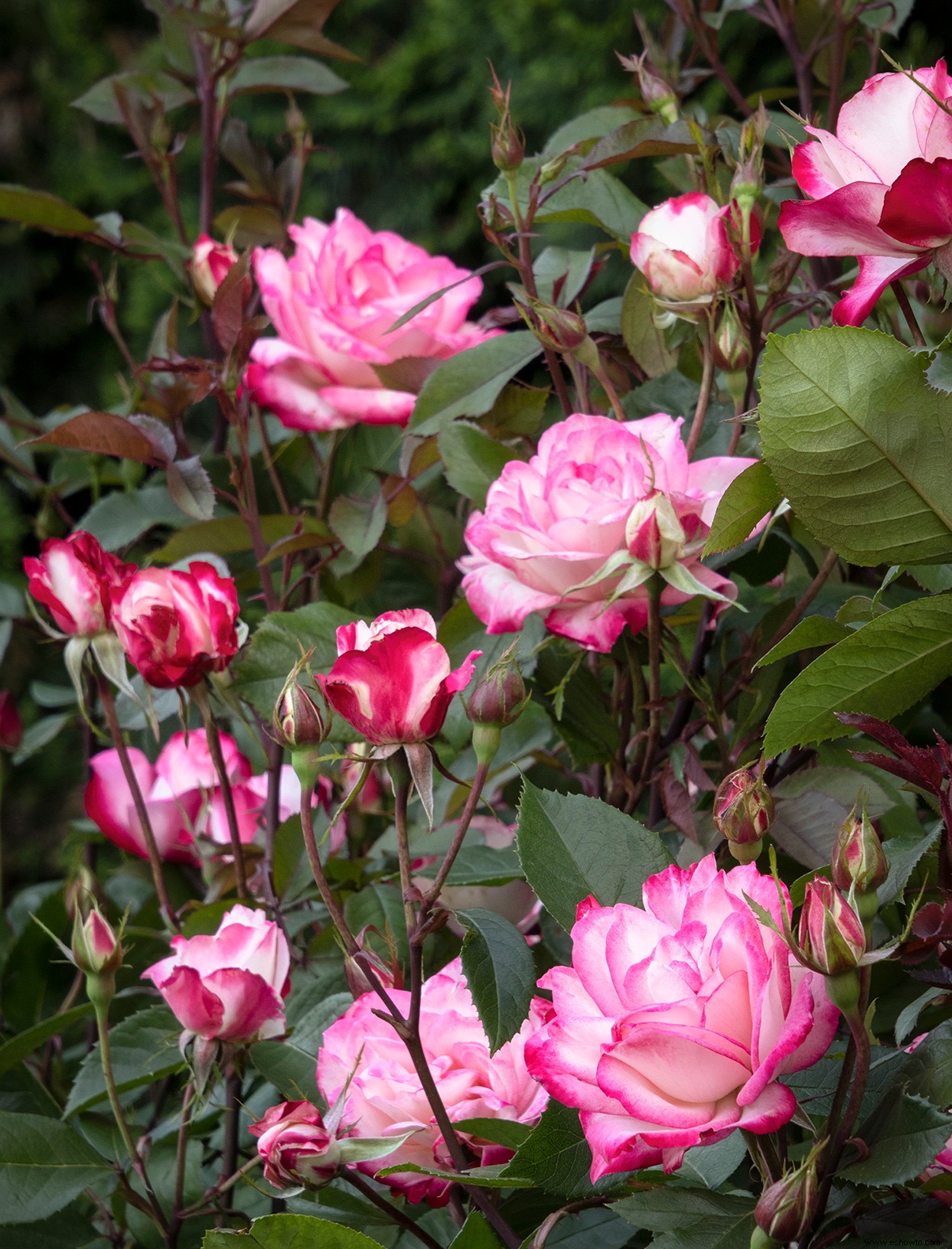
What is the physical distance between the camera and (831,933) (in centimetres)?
27

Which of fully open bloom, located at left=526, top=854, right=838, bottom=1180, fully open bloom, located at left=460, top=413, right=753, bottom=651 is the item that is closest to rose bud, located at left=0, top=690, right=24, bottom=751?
fully open bloom, located at left=460, top=413, right=753, bottom=651

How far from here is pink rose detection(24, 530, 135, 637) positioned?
0.52m

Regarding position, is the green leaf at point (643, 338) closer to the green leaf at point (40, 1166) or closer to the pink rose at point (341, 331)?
the pink rose at point (341, 331)

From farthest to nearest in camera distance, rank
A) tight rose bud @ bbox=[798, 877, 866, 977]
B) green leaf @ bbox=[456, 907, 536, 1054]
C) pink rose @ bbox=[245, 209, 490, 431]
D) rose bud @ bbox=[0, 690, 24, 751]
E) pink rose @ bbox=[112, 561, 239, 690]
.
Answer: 1. rose bud @ bbox=[0, 690, 24, 751]
2. pink rose @ bbox=[245, 209, 490, 431]
3. pink rose @ bbox=[112, 561, 239, 690]
4. green leaf @ bbox=[456, 907, 536, 1054]
5. tight rose bud @ bbox=[798, 877, 866, 977]

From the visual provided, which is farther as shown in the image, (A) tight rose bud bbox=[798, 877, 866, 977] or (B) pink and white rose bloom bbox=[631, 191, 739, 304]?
(B) pink and white rose bloom bbox=[631, 191, 739, 304]

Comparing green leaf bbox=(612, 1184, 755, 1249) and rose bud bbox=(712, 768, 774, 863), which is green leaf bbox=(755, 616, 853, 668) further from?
green leaf bbox=(612, 1184, 755, 1249)

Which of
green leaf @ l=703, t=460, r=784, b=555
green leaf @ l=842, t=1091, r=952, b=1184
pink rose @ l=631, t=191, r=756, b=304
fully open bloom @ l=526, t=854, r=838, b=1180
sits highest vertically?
pink rose @ l=631, t=191, r=756, b=304

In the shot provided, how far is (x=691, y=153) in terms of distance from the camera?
53 centimetres

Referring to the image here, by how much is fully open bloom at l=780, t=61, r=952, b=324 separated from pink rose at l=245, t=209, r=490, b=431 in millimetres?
318

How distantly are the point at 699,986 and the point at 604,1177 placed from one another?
9 cm

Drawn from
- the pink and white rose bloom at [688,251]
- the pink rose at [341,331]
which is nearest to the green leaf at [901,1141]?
the pink and white rose bloom at [688,251]

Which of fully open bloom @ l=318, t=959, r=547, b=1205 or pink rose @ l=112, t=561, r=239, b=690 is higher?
pink rose @ l=112, t=561, r=239, b=690

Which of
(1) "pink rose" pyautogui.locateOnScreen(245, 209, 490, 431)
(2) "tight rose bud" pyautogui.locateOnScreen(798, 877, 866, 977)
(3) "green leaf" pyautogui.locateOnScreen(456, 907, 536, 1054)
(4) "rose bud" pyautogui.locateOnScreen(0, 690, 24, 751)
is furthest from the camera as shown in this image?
(4) "rose bud" pyautogui.locateOnScreen(0, 690, 24, 751)

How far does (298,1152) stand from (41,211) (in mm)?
571
